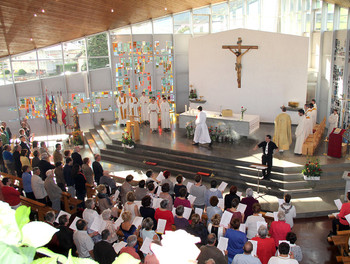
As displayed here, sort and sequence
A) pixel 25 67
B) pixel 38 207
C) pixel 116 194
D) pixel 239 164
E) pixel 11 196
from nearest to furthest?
1. pixel 11 196
2. pixel 38 207
3. pixel 116 194
4. pixel 239 164
5. pixel 25 67

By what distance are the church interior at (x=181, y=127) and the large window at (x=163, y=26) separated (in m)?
0.07

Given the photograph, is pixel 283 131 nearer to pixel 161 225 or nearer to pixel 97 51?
pixel 161 225

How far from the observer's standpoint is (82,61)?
703 inches

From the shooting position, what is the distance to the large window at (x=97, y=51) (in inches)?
701

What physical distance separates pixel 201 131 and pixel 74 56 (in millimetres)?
8425

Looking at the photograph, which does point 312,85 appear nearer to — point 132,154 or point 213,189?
point 132,154

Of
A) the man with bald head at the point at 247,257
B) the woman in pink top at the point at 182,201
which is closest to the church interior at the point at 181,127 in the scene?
the man with bald head at the point at 247,257

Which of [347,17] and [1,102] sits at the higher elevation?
[347,17]

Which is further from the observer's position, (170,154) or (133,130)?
(133,130)

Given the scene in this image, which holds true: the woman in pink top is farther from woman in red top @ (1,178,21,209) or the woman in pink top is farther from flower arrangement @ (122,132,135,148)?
flower arrangement @ (122,132,135,148)

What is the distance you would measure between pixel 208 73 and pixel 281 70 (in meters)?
3.50

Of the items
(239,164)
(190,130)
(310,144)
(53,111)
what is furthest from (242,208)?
(53,111)

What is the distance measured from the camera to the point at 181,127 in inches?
590

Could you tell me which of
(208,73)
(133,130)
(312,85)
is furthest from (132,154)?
(312,85)
